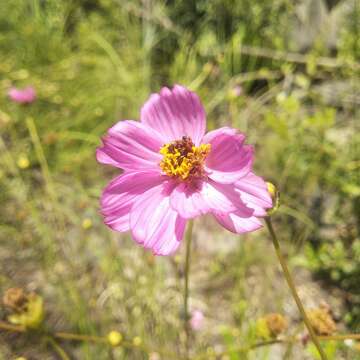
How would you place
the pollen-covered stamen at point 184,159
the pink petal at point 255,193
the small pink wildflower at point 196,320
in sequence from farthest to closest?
the small pink wildflower at point 196,320, the pollen-covered stamen at point 184,159, the pink petal at point 255,193

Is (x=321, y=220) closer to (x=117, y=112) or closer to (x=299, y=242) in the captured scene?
(x=299, y=242)

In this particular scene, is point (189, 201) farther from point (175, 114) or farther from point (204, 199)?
point (175, 114)

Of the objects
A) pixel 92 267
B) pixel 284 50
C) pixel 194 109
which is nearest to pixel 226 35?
pixel 284 50

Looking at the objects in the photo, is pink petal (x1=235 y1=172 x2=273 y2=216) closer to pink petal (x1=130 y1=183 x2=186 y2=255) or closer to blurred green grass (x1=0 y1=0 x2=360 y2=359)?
pink petal (x1=130 y1=183 x2=186 y2=255)

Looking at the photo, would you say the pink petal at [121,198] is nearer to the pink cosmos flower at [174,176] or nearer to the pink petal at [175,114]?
the pink cosmos flower at [174,176]

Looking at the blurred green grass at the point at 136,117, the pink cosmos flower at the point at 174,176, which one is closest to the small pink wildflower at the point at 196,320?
the blurred green grass at the point at 136,117

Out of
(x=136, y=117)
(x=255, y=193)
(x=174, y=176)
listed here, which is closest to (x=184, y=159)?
(x=174, y=176)

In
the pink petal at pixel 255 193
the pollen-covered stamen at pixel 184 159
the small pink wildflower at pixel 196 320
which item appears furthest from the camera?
the small pink wildflower at pixel 196 320
